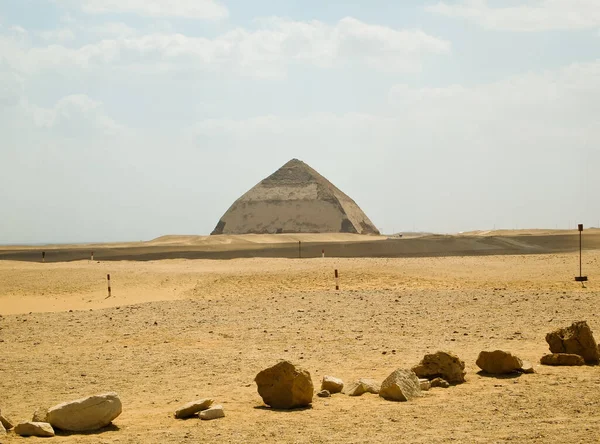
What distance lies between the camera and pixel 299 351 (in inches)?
378

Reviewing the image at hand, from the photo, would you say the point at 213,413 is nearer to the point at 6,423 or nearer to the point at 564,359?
the point at 6,423

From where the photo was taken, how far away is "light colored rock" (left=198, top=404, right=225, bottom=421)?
6246 millimetres

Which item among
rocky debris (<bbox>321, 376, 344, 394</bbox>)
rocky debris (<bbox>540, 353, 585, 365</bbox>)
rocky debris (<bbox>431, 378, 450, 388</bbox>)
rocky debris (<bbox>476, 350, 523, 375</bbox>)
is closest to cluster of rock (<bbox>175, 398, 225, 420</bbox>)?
rocky debris (<bbox>321, 376, 344, 394</bbox>)

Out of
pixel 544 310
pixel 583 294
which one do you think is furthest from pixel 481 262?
pixel 544 310

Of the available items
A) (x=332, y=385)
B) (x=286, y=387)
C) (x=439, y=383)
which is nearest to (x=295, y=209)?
(x=439, y=383)

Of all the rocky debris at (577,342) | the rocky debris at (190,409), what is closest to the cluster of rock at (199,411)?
the rocky debris at (190,409)

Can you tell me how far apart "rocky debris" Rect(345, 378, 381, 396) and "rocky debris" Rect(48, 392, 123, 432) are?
2.26 m

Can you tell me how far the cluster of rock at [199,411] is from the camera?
626 centimetres

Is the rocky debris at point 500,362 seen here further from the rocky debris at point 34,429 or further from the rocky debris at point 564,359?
the rocky debris at point 34,429

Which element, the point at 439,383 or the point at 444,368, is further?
the point at 444,368

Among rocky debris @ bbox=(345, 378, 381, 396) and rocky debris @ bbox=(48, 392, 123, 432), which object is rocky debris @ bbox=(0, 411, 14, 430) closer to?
rocky debris @ bbox=(48, 392, 123, 432)

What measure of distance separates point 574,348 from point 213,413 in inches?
174

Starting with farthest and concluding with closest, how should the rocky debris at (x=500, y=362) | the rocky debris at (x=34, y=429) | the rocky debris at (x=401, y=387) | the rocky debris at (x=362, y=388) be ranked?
the rocky debris at (x=500, y=362) < the rocky debris at (x=362, y=388) < the rocky debris at (x=401, y=387) < the rocky debris at (x=34, y=429)

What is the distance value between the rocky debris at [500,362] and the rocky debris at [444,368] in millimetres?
406
